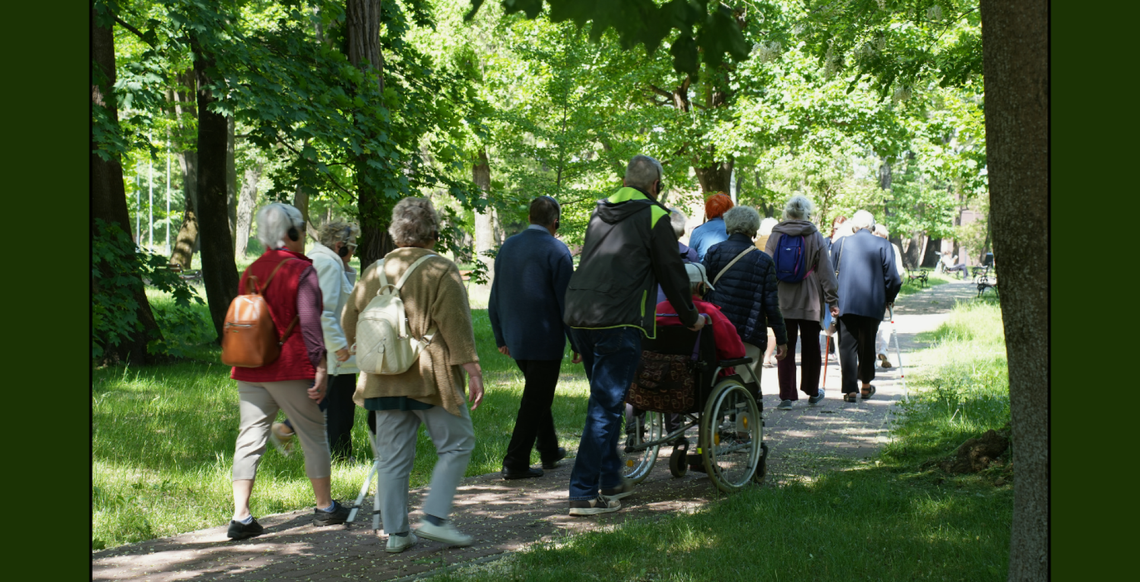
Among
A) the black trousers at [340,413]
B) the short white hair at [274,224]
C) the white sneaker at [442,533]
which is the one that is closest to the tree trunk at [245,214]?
the black trousers at [340,413]

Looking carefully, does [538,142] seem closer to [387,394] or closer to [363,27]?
[363,27]

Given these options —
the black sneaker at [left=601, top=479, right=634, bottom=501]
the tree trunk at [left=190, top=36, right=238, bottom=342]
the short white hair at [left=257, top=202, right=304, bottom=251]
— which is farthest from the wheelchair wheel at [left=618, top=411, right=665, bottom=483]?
the tree trunk at [left=190, top=36, right=238, bottom=342]

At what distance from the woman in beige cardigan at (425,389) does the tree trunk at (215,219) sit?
31.6 ft

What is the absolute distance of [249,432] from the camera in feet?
17.3

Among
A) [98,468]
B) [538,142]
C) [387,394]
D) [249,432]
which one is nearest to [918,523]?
[387,394]

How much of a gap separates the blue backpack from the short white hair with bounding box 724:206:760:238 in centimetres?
145

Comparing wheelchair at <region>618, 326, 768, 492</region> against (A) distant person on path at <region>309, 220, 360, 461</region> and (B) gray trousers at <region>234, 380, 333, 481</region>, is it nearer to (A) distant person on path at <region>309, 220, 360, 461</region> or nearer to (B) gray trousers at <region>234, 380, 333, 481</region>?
(A) distant person on path at <region>309, 220, 360, 461</region>

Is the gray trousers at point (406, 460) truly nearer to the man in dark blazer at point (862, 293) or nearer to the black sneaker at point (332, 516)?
the black sneaker at point (332, 516)

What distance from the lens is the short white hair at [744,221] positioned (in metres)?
7.72

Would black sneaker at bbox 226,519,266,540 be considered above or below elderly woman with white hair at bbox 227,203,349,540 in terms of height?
below

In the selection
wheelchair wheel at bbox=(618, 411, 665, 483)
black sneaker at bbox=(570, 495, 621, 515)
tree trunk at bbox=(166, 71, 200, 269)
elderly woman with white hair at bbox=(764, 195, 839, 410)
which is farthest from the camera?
tree trunk at bbox=(166, 71, 200, 269)

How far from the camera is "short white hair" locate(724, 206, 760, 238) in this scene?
7723 mm

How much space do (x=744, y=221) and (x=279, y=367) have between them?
4.19m
